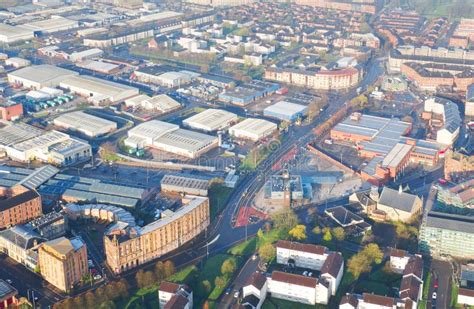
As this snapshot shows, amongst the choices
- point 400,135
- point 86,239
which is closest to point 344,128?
point 400,135

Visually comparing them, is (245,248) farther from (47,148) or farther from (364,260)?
(47,148)

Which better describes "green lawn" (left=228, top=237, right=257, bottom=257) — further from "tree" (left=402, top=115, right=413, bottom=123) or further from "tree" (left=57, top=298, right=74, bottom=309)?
"tree" (left=402, top=115, right=413, bottom=123)

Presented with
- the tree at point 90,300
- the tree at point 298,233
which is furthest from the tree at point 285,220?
the tree at point 90,300

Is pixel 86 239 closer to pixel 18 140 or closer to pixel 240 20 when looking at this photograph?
pixel 18 140

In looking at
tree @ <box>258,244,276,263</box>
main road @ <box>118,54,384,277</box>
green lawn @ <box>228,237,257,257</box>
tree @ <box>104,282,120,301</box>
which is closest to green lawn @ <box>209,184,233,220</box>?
main road @ <box>118,54,384,277</box>

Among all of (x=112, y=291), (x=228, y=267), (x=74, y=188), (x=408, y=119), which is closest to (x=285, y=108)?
(x=408, y=119)
